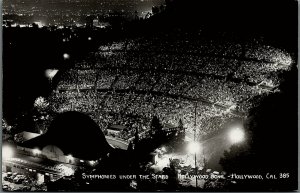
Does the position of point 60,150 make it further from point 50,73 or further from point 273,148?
point 50,73

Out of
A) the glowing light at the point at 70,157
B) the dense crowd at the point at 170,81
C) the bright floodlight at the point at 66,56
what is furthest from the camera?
the bright floodlight at the point at 66,56

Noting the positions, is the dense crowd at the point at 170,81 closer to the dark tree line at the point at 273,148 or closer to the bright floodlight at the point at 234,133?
the bright floodlight at the point at 234,133

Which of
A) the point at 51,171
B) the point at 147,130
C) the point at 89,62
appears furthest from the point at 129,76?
the point at 51,171

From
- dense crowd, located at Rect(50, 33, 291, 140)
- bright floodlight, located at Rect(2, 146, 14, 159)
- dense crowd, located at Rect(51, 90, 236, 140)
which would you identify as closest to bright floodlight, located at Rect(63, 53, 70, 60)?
dense crowd, located at Rect(50, 33, 291, 140)

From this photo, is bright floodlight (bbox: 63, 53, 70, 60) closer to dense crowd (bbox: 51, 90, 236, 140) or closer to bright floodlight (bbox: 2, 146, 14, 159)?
dense crowd (bbox: 51, 90, 236, 140)

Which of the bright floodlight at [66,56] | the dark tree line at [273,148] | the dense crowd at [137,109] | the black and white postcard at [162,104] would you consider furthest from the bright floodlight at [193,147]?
the bright floodlight at [66,56]
